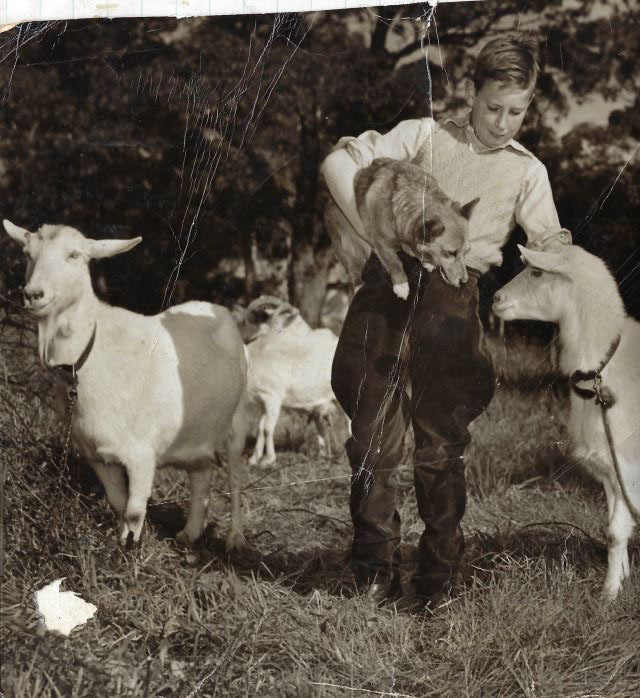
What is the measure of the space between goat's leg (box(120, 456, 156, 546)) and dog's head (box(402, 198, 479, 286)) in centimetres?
130

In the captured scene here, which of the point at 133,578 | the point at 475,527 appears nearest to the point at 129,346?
the point at 133,578

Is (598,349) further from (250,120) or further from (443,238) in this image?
(250,120)

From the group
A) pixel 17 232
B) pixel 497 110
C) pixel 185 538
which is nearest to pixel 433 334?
→ pixel 497 110

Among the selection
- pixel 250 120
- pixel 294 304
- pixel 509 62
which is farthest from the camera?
pixel 294 304

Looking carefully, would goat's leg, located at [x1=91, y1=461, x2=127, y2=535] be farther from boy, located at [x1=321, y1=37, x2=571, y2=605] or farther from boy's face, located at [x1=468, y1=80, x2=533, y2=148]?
boy's face, located at [x1=468, y1=80, x2=533, y2=148]

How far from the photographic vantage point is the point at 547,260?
3188 mm

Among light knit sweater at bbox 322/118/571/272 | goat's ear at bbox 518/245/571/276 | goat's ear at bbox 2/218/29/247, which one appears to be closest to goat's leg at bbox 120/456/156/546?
goat's ear at bbox 2/218/29/247

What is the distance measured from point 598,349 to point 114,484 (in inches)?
75.9

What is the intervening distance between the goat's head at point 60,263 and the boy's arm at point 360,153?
2.60ft

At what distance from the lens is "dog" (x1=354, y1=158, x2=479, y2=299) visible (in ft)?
10.3

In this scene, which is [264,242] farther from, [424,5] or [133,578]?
[133,578]

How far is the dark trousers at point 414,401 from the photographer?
319 centimetres

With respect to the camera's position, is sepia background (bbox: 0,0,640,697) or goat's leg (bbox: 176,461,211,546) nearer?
sepia background (bbox: 0,0,640,697)

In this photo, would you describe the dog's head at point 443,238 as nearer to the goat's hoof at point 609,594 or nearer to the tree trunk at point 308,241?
the tree trunk at point 308,241
